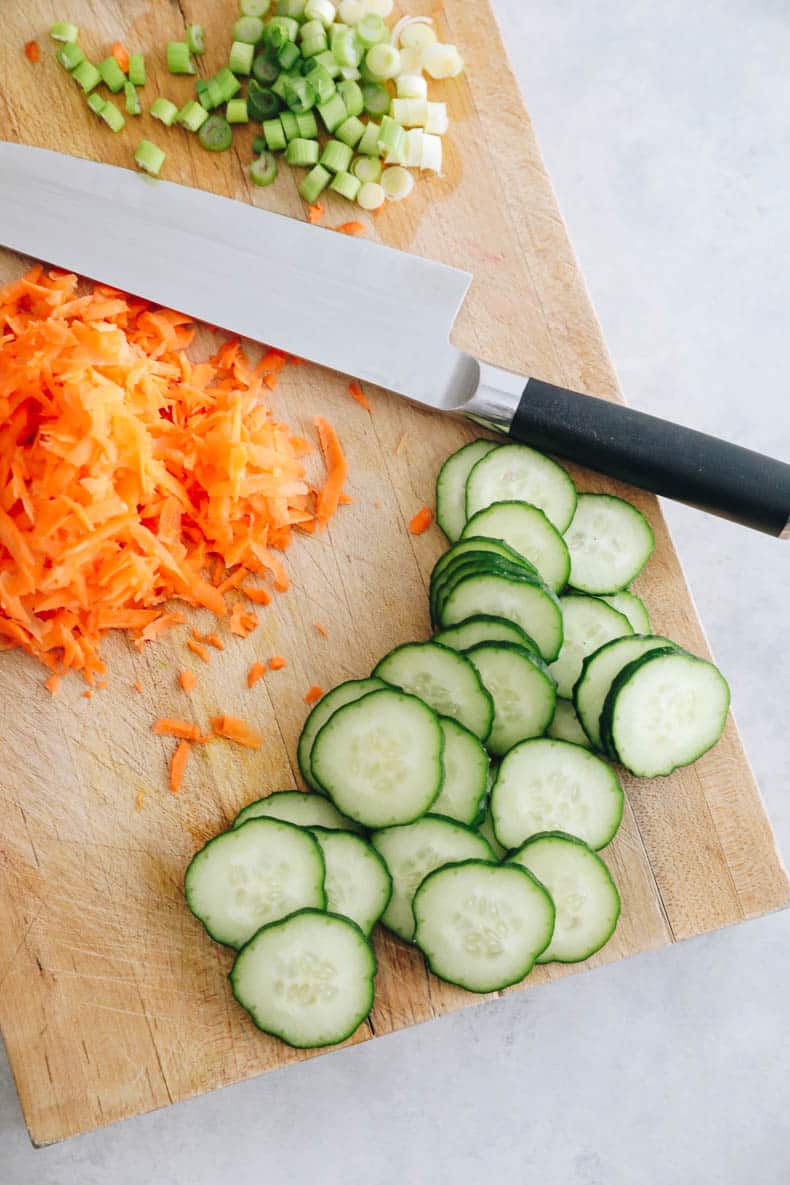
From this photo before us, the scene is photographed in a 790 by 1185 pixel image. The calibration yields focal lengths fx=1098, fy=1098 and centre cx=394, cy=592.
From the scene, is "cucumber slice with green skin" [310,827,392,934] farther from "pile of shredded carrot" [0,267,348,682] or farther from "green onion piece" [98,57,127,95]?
"green onion piece" [98,57,127,95]

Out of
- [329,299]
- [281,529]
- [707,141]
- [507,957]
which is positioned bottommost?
[507,957]

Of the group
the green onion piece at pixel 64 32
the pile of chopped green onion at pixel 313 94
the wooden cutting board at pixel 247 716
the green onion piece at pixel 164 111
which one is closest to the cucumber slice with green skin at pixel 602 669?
the wooden cutting board at pixel 247 716

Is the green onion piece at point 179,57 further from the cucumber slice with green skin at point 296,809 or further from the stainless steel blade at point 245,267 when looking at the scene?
the cucumber slice with green skin at point 296,809

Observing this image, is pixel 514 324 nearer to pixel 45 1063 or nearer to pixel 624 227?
pixel 624 227

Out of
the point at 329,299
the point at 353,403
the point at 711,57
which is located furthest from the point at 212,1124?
the point at 711,57

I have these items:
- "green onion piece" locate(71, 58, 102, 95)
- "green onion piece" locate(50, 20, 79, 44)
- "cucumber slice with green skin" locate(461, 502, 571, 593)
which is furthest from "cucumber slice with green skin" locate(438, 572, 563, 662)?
"green onion piece" locate(50, 20, 79, 44)

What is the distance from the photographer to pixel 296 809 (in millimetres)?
2564

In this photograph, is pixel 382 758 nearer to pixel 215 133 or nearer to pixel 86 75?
pixel 215 133

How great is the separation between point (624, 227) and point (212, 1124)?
9.79 ft

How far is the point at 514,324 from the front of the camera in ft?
9.69

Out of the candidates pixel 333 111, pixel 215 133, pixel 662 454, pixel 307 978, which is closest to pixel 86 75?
pixel 215 133

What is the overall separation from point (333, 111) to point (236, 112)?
0.26 m

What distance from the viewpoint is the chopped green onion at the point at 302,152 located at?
2949mm

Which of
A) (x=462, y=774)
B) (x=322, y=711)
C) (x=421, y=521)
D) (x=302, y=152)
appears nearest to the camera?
(x=462, y=774)
